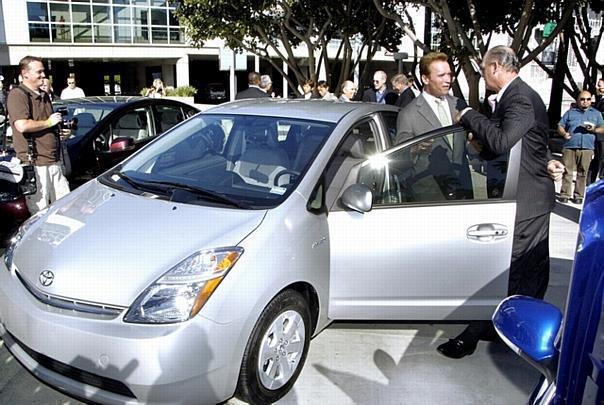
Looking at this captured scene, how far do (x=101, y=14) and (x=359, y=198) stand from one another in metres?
28.1

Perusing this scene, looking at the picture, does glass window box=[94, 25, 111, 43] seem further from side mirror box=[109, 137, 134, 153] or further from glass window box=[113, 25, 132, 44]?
side mirror box=[109, 137, 134, 153]

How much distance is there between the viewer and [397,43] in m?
19.5

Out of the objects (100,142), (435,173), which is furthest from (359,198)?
(100,142)

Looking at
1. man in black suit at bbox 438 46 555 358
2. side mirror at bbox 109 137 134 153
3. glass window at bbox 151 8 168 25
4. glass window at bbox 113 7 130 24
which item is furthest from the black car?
glass window at bbox 151 8 168 25

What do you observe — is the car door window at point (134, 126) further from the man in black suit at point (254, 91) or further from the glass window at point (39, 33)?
the glass window at point (39, 33)

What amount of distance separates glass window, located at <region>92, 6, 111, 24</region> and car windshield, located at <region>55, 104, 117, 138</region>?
23.3 meters

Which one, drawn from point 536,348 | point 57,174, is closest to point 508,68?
point 536,348

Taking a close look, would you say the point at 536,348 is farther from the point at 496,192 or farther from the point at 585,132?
the point at 585,132

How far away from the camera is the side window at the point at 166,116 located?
697cm

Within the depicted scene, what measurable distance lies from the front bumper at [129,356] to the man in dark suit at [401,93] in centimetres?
437

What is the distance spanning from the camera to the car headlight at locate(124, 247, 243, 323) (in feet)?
7.97

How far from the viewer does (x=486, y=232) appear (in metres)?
3.09

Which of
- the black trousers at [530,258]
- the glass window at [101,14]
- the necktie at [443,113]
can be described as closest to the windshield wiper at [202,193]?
the black trousers at [530,258]

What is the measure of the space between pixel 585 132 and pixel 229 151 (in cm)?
607
